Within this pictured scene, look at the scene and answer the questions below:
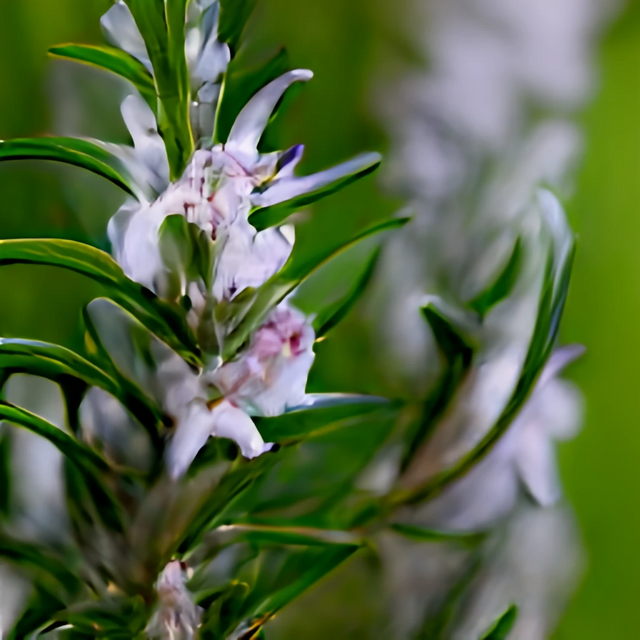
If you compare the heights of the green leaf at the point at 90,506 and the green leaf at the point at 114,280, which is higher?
the green leaf at the point at 114,280

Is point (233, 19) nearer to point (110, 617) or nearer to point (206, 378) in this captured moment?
point (206, 378)

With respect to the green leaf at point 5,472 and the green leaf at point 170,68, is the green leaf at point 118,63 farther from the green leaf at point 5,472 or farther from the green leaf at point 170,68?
the green leaf at point 5,472

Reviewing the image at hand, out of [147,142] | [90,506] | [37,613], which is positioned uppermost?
[147,142]

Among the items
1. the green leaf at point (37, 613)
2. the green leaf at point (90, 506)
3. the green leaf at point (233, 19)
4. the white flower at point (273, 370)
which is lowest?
the green leaf at point (37, 613)

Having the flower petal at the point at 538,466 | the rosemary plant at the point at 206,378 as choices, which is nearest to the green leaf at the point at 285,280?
the rosemary plant at the point at 206,378

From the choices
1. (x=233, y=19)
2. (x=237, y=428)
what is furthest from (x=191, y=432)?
(x=233, y=19)

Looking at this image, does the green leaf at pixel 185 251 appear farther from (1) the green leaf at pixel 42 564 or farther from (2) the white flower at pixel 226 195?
(1) the green leaf at pixel 42 564
